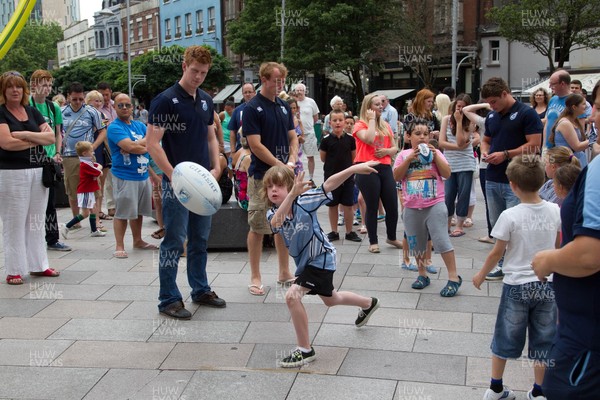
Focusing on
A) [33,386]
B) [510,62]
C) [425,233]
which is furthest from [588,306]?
[510,62]

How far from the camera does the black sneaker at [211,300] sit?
18.8 feet

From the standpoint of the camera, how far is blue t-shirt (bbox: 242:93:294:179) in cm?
609

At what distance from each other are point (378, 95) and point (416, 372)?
14.3 ft

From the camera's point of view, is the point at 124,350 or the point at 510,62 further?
the point at 510,62

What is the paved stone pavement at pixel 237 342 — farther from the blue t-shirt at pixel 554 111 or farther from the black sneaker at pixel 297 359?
the blue t-shirt at pixel 554 111

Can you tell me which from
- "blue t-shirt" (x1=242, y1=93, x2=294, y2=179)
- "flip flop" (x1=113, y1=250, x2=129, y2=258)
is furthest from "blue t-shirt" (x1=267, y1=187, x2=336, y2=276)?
"flip flop" (x1=113, y1=250, x2=129, y2=258)

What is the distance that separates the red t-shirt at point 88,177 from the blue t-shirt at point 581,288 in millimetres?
7563

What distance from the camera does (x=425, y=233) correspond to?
634 centimetres

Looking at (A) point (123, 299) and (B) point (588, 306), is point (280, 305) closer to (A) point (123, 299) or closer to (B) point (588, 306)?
(A) point (123, 299)

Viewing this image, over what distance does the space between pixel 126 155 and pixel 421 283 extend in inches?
151

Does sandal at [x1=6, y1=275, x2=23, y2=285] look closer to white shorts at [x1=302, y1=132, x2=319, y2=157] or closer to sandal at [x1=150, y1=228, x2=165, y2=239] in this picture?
sandal at [x1=150, y1=228, x2=165, y2=239]

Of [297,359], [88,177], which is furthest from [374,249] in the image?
[88,177]

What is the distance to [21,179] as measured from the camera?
6469 millimetres

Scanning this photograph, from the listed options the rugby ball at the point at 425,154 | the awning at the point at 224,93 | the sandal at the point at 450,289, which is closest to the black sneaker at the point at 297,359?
the sandal at the point at 450,289
